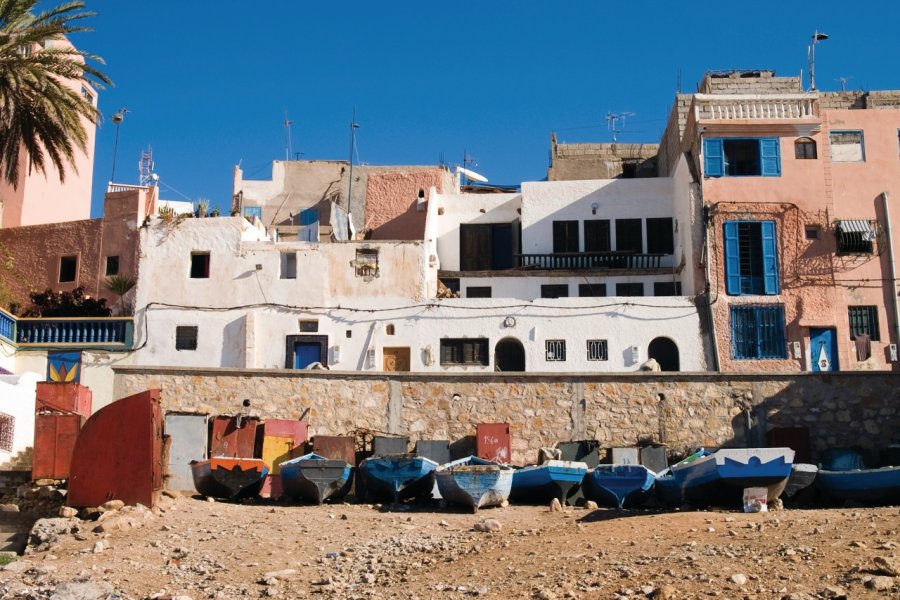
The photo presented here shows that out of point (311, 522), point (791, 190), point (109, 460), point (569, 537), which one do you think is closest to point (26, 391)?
point (109, 460)

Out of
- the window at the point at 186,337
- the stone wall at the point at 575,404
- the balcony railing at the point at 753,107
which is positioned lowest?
the stone wall at the point at 575,404

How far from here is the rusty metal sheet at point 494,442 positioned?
91.2 feet

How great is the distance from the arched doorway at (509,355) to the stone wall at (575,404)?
4.78m

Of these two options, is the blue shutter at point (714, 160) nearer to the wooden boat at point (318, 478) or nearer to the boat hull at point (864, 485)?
the boat hull at point (864, 485)

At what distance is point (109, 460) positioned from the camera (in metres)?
22.1

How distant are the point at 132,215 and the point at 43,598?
21.1 m

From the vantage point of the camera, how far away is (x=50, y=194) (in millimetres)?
40625

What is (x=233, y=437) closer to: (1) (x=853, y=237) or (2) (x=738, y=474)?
(2) (x=738, y=474)

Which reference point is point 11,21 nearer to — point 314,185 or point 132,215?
point 132,215

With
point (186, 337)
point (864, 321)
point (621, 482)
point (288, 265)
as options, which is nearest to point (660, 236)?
point (864, 321)

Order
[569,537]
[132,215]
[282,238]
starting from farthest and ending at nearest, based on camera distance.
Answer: [282,238] → [132,215] → [569,537]

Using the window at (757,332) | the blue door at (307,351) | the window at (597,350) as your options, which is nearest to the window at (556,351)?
the window at (597,350)

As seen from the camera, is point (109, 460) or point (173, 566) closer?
point (173, 566)

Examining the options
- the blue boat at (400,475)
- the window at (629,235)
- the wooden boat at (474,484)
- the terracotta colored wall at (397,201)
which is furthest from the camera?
the terracotta colored wall at (397,201)
